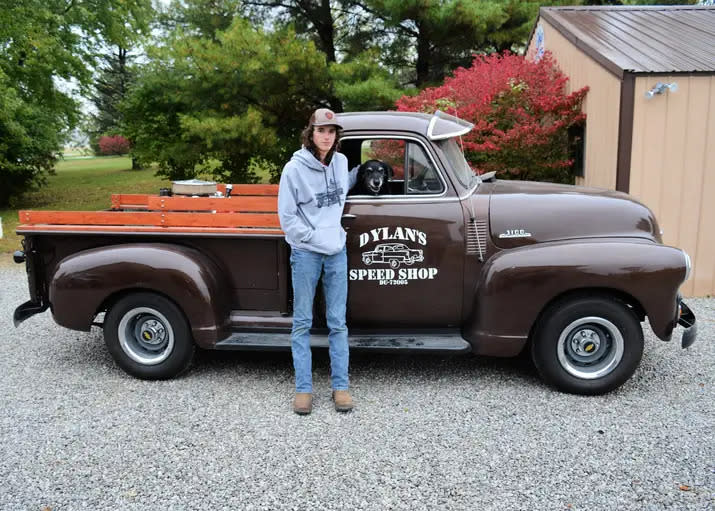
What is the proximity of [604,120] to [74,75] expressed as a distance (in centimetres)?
Result: 1293

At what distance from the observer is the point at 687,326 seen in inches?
187

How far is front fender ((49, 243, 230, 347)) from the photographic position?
15.5 feet

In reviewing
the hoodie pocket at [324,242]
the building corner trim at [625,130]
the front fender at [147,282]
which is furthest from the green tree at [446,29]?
the hoodie pocket at [324,242]

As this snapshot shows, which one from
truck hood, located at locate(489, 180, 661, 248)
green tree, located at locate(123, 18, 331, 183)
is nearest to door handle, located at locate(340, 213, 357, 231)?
truck hood, located at locate(489, 180, 661, 248)

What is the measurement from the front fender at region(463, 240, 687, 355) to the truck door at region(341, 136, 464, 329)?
0.94ft

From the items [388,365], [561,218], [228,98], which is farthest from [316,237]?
[228,98]

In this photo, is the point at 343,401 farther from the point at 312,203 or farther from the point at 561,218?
the point at 561,218

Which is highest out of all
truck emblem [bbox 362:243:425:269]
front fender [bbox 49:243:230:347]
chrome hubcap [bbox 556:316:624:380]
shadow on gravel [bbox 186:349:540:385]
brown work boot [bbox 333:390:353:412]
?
truck emblem [bbox 362:243:425:269]

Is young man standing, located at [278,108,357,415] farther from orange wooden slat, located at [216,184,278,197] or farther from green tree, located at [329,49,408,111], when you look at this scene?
green tree, located at [329,49,408,111]

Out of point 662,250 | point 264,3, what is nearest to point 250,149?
point 264,3

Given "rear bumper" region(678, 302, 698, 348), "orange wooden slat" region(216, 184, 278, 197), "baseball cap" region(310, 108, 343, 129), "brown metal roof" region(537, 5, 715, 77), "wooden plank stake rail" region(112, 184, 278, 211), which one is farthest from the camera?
"brown metal roof" region(537, 5, 715, 77)

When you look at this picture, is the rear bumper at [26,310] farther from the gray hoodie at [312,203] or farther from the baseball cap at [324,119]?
the baseball cap at [324,119]

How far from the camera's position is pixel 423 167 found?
471 cm

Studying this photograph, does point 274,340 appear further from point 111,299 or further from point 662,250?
point 662,250
